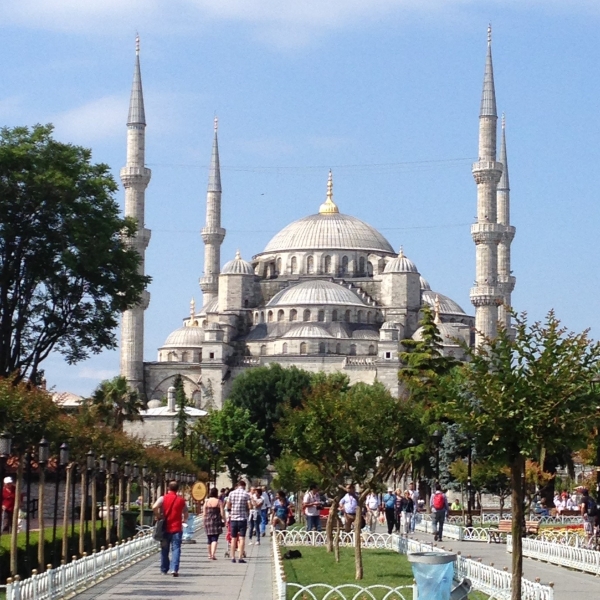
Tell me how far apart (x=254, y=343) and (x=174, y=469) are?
49721 mm

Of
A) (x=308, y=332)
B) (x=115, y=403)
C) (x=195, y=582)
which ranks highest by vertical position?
(x=308, y=332)

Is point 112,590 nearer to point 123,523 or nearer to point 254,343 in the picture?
point 123,523

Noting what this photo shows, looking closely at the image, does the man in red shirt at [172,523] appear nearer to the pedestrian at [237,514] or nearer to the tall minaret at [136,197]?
the pedestrian at [237,514]

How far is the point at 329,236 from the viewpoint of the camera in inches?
3807

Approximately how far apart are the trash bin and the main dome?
8454 centimetres

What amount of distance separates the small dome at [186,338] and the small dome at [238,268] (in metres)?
3.95

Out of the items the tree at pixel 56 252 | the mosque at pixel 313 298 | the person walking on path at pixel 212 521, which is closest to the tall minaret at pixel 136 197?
the mosque at pixel 313 298

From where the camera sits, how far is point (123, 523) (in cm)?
2527

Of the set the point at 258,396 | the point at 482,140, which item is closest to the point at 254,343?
the point at 258,396

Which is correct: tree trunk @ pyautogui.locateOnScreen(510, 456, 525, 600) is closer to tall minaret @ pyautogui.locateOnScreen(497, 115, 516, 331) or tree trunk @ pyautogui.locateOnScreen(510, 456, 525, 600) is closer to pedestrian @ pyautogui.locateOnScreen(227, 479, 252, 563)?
pedestrian @ pyautogui.locateOnScreen(227, 479, 252, 563)

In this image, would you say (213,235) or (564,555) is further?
(213,235)

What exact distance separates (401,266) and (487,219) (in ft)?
52.6

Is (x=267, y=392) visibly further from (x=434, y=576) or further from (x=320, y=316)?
(x=434, y=576)

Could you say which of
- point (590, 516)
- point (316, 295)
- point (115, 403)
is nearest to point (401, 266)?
point (316, 295)
